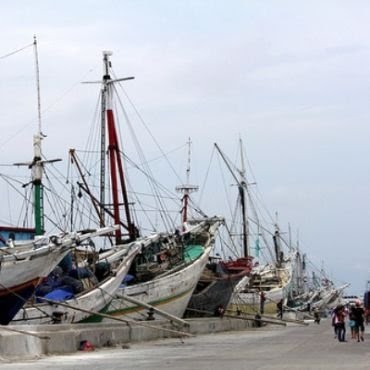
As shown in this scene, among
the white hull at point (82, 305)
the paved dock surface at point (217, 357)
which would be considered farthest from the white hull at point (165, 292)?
the paved dock surface at point (217, 357)

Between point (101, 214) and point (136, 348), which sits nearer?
point (136, 348)

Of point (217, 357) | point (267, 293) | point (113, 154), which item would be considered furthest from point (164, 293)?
point (267, 293)

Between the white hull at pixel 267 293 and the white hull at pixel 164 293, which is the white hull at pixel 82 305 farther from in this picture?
the white hull at pixel 267 293

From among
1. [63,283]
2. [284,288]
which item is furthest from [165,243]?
[284,288]

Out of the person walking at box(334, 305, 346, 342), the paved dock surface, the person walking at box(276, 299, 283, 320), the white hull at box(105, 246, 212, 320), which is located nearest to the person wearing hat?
the person walking at box(334, 305, 346, 342)

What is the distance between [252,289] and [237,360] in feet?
158

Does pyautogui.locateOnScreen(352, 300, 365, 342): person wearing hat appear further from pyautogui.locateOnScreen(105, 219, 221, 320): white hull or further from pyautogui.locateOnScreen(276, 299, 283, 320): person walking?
pyautogui.locateOnScreen(276, 299, 283, 320): person walking

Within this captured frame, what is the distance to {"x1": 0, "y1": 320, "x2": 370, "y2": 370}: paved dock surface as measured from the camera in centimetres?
1975

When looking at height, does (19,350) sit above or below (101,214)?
below

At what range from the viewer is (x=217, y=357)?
2286 cm

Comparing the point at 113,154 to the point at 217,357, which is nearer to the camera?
the point at 217,357

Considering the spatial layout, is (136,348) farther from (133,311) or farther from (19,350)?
(133,311)

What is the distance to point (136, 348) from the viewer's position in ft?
91.8

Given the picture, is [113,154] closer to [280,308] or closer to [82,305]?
[82,305]
